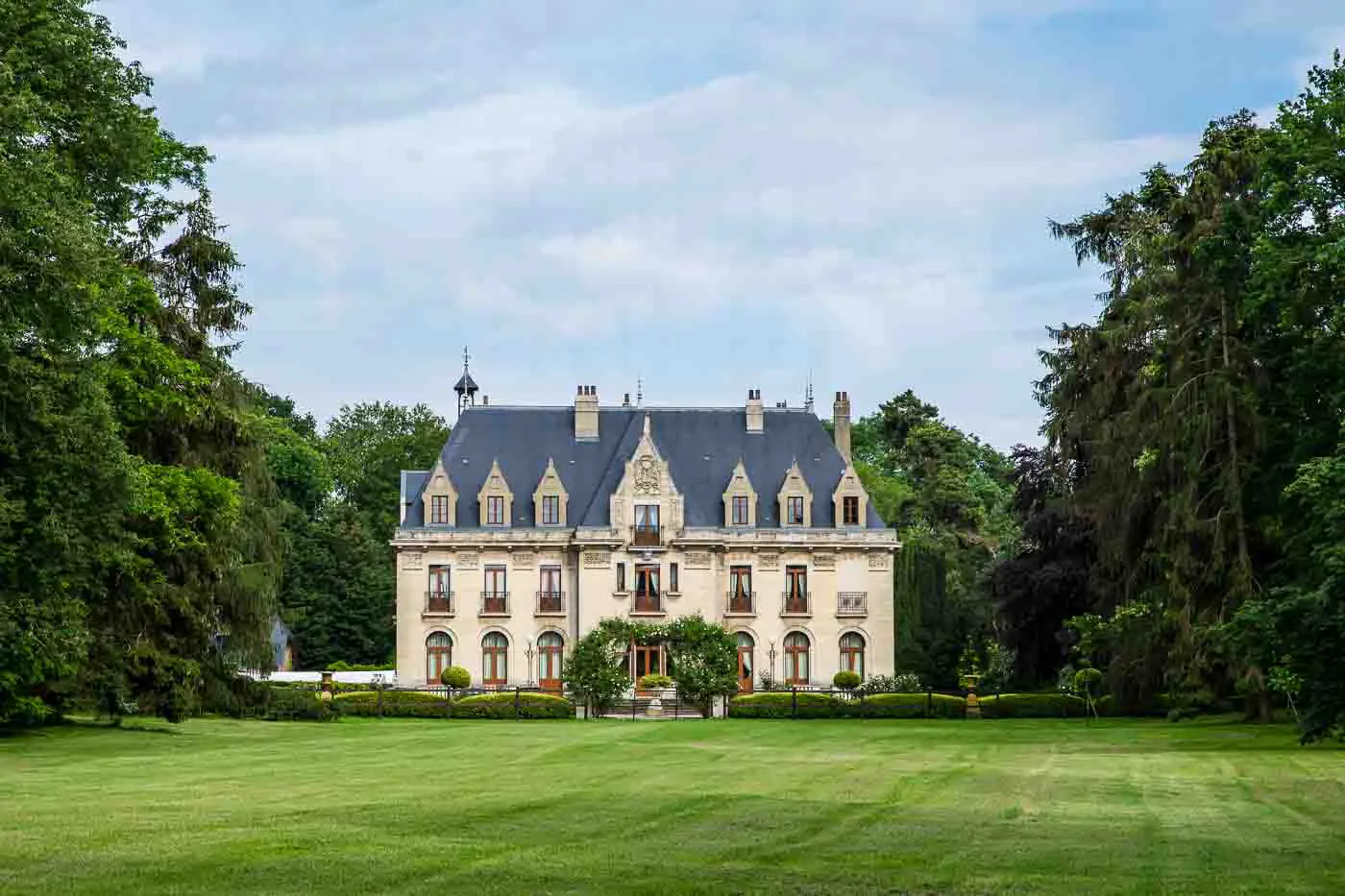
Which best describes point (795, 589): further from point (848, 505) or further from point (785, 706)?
point (785, 706)

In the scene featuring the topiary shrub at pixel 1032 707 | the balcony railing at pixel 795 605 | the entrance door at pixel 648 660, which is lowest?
the topiary shrub at pixel 1032 707

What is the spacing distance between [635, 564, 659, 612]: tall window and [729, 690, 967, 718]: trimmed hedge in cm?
1381

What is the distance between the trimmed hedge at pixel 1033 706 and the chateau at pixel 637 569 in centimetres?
1579

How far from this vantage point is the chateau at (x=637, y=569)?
68.5 m

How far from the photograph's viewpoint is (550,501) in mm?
69812

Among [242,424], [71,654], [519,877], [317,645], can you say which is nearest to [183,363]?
[242,424]

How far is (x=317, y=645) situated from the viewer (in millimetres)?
83188

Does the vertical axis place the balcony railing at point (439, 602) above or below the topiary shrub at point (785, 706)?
above

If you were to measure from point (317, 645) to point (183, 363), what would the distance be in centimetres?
4760

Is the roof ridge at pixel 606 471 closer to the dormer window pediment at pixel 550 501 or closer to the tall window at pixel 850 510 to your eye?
the dormer window pediment at pixel 550 501

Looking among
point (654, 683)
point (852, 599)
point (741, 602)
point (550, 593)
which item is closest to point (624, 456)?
point (550, 593)

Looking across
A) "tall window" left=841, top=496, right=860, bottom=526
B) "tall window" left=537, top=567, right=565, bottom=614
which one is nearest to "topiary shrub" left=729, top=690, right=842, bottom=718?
"tall window" left=537, top=567, right=565, bottom=614

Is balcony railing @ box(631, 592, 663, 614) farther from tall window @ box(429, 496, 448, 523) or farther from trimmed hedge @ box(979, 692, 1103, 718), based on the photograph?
trimmed hedge @ box(979, 692, 1103, 718)

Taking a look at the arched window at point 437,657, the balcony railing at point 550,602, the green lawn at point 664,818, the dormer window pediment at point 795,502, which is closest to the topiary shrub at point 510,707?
the arched window at point 437,657
